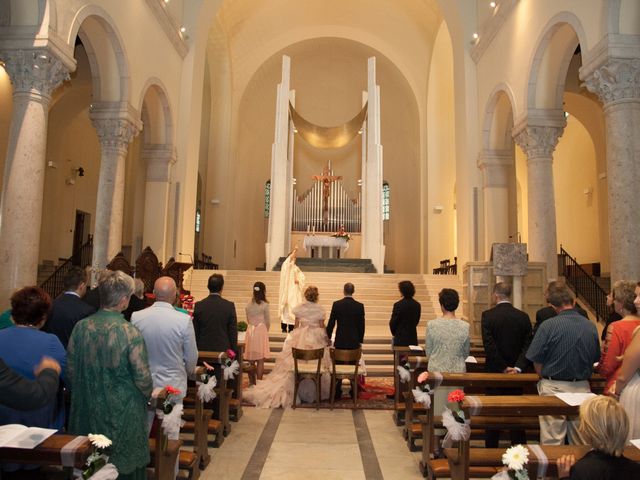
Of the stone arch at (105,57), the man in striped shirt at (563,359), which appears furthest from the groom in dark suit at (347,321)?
the stone arch at (105,57)

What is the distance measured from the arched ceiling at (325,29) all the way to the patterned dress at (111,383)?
59.1ft

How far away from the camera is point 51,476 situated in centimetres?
287

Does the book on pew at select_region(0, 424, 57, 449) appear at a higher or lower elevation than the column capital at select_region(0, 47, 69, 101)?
lower

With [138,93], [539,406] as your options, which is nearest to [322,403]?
[539,406]

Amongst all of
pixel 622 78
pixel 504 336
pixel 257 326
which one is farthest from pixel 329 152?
pixel 504 336

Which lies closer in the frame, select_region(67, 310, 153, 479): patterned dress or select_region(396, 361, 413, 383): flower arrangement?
select_region(67, 310, 153, 479): patterned dress

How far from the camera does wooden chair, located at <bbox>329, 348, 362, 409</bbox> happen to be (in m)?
6.33

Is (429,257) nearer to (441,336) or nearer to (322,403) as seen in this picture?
(322,403)

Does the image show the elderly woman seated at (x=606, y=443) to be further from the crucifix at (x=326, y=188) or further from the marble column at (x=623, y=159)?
the crucifix at (x=326, y=188)

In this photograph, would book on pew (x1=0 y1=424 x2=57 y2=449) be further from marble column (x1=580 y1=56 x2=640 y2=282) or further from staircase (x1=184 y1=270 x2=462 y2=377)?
staircase (x1=184 y1=270 x2=462 y2=377)

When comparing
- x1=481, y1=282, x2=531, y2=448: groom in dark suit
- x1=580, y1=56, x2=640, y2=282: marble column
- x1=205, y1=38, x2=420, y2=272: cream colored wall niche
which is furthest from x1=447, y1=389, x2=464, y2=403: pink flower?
x1=205, y1=38, x2=420, y2=272: cream colored wall niche

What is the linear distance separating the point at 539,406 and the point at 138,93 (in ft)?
35.8

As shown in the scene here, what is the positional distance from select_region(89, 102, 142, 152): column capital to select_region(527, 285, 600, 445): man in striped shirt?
969 centimetres

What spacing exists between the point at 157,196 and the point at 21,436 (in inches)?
474
